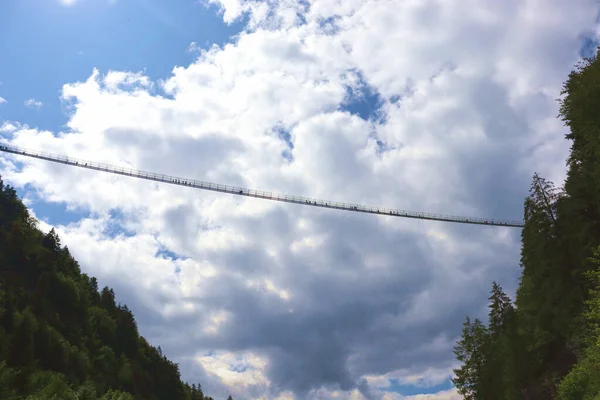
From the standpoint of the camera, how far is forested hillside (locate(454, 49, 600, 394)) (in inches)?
1921

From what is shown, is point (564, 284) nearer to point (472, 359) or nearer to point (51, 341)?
point (472, 359)

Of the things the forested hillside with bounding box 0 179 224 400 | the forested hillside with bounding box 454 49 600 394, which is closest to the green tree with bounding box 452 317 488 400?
the forested hillside with bounding box 454 49 600 394

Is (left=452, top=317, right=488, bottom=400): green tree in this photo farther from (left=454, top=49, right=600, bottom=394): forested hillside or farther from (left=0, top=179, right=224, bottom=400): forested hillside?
(left=0, top=179, right=224, bottom=400): forested hillside

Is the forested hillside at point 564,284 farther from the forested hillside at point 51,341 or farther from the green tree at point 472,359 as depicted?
the forested hillside at point 51,341

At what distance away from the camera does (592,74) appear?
164ft

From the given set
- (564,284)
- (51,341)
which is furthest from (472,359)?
(51,341)

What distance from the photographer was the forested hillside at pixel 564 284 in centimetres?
4878

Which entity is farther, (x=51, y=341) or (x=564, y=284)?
(x=51, y=341)

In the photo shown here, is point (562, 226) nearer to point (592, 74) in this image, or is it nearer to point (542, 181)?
point (542, 181)

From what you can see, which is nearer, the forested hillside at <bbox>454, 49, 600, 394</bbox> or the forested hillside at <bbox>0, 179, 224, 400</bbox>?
the forested hillside at <bbox>454, 49, 600, 394</bbox>

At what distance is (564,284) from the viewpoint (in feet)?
194

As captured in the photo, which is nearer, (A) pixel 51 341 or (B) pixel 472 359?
(B) pixel 472 359

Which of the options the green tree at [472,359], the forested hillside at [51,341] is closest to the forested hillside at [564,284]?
the green tree at [472,359]

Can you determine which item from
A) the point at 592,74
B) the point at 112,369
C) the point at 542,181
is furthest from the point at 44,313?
the point at 592,74
